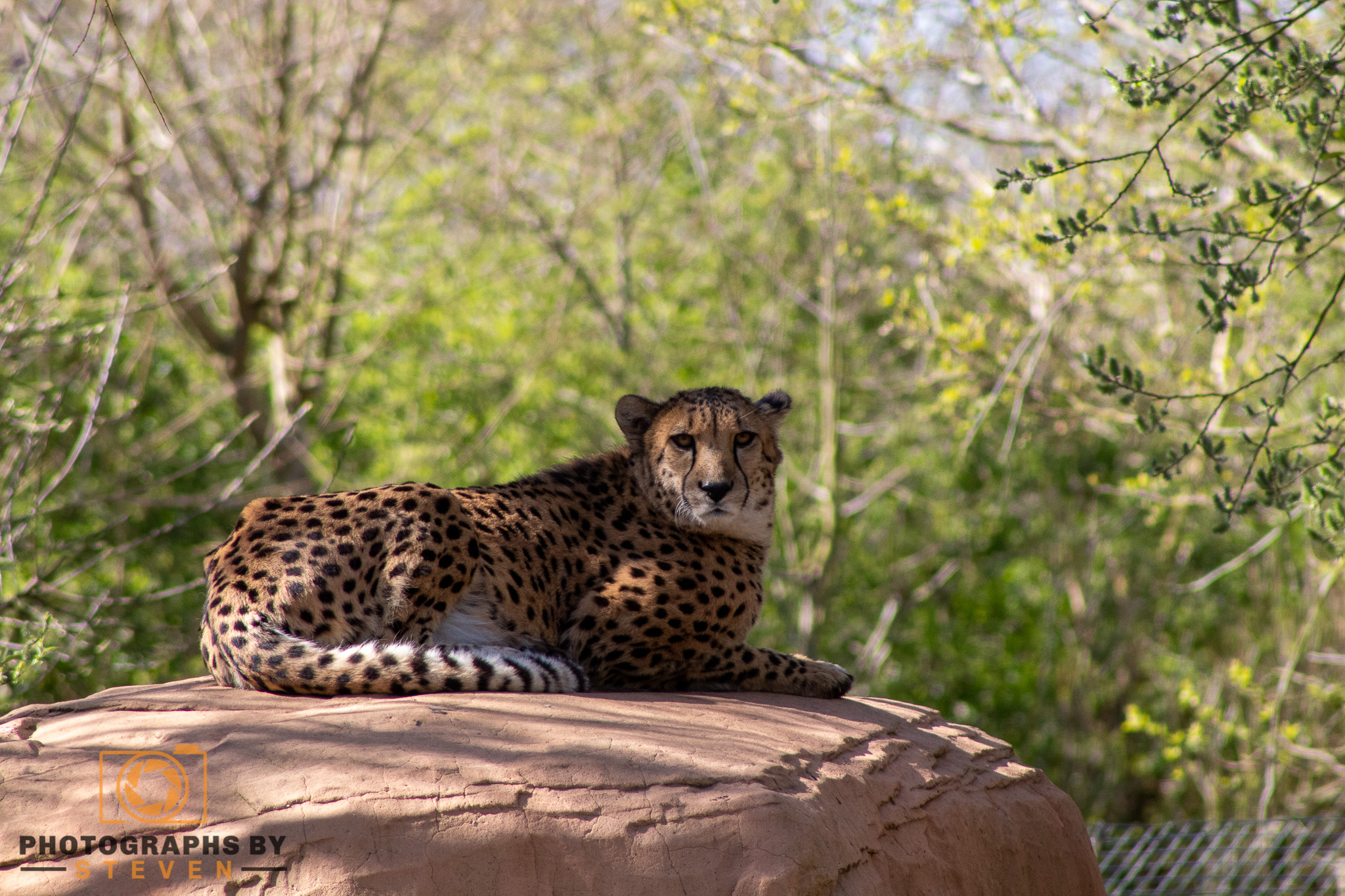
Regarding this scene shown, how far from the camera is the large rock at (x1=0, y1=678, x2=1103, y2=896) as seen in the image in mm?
3104

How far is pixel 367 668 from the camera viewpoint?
157 inches

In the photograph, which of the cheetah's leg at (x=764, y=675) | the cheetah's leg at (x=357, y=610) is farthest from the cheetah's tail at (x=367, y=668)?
the cheetah's leg at (x=764, y=675)

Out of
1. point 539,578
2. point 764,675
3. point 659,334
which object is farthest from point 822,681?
point 659,334

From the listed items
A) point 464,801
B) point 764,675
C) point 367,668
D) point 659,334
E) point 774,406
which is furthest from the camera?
point 659,334

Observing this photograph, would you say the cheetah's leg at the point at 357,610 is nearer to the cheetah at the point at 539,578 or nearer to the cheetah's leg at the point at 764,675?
the cheetah at the point at 539,578

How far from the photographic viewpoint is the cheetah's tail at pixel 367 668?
3998 millimetres

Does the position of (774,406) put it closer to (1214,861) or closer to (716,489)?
(716,489)

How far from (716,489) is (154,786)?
2542 mm

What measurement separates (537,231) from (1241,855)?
858 cm

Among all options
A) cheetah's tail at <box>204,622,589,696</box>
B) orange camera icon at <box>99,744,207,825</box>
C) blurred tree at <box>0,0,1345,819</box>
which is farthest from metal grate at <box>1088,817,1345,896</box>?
orange camera icon at <box>99,744,207,825</box>

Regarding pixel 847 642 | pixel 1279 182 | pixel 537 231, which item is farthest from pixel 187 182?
pixel 1279 182

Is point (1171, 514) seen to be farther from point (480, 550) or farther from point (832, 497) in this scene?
point (480, 550)

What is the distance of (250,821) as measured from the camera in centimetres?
313

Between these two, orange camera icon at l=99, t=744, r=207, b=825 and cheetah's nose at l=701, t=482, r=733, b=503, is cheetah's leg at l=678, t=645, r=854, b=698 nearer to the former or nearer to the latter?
cheetah's nose at l=701, t=482, r=733, b=503
